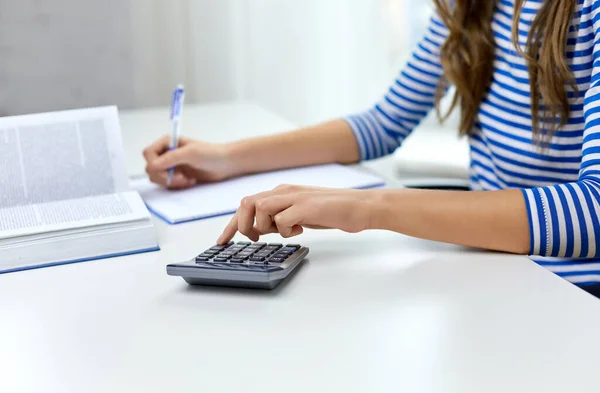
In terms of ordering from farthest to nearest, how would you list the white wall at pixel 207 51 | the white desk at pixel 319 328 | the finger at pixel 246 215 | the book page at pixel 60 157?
the white wall at pixel 207 51
the book page at pixel 60 157
the finger at pixel 246 215
the white desk at pixel 319 328

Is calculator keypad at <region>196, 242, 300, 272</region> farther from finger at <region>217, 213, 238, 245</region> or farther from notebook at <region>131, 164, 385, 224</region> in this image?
notebook at <region>131, 164, 385, 224</region>

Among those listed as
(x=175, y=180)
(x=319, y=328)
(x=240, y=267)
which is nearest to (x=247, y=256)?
(x=240, y=267)

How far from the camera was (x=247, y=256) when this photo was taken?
76 cm

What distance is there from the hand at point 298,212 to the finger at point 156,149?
0.33 metres

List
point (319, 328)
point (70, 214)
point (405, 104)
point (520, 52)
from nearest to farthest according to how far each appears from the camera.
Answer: point (319, 328) → point (70, 214) → point (520, 52) → point (405, 104)

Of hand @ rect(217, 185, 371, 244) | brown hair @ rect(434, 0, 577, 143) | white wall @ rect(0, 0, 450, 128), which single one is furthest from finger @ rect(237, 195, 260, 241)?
white wall @ rect(0, 0, 450, 128)

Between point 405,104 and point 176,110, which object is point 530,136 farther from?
point 176,110

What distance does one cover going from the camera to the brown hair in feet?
3.18

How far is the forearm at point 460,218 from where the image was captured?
818 millimetres

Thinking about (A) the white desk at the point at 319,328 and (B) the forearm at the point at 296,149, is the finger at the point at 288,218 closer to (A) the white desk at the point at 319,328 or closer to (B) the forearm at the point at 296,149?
(A) the white desk at the point at 319,328

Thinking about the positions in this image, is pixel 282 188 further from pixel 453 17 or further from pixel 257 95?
pixel 257 95

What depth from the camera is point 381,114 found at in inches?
51.0

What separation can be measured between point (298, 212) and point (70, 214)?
0.28 meters

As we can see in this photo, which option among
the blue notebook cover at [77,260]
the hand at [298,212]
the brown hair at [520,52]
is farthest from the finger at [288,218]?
the brown hair at [520,52]
